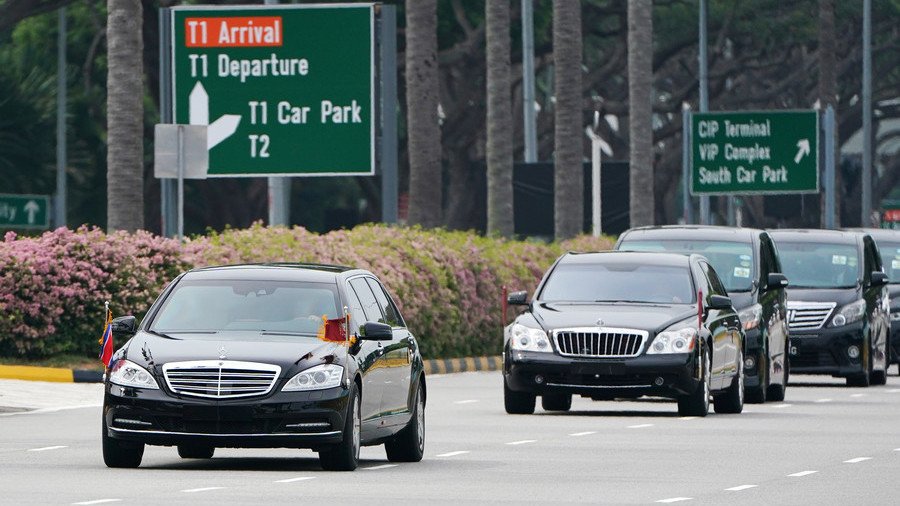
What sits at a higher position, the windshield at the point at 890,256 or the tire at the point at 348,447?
the windshield at the point at 890,256

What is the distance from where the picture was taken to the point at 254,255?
3070 cm

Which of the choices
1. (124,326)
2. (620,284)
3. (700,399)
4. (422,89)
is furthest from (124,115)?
→ (124,326)

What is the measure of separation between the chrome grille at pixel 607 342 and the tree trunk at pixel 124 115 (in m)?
10.8

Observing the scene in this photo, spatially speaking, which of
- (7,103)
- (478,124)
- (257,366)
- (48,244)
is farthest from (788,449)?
(478,124)

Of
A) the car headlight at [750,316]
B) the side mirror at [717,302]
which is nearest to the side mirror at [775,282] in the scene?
the car headlight at [750,316]

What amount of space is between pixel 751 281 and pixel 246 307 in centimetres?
1085

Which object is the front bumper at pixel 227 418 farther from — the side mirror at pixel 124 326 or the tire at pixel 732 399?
the tire at pixel 732 399

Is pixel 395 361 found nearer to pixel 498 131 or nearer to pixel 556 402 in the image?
pixel 556 402

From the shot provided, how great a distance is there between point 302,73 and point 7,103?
1902 centimetres

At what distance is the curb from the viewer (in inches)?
1087

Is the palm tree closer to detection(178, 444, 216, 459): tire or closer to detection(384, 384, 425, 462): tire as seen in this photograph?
detection(384, 384, 425, 462): tire

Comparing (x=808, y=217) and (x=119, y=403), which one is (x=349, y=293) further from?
(x=808, y=217)

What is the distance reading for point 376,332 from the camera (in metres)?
17.1

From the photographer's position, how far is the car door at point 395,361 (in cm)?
1777
